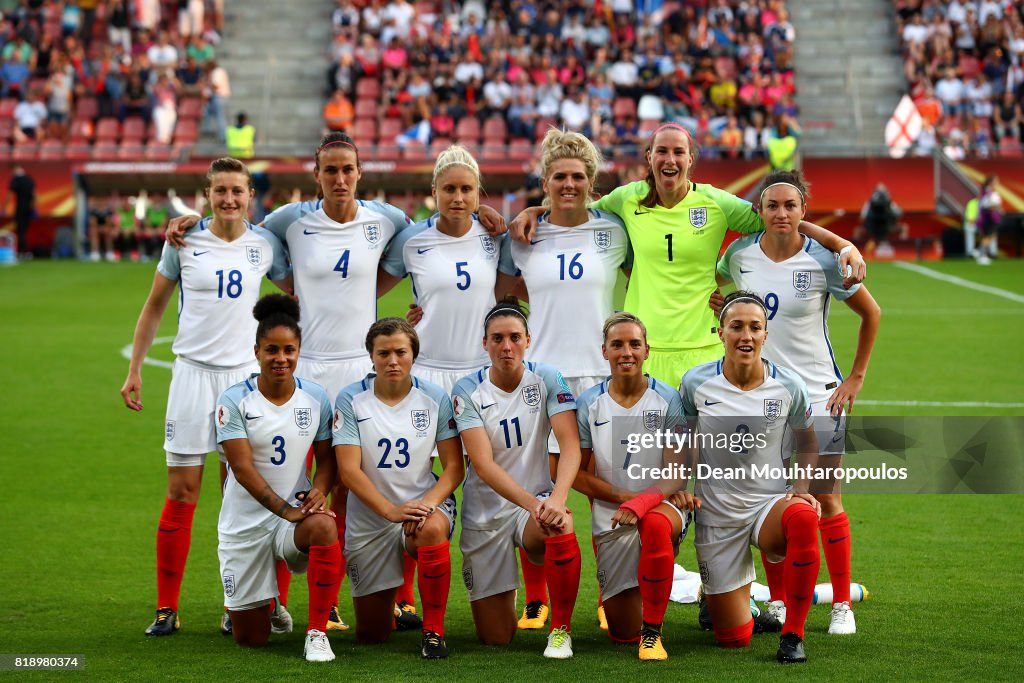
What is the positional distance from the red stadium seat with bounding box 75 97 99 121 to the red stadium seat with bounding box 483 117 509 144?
26.4 ft

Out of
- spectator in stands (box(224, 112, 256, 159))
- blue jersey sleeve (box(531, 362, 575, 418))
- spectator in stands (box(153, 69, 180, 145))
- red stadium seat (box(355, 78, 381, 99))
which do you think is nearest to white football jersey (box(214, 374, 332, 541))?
blue jersey sleeve (box(531, 362, 575, 418))

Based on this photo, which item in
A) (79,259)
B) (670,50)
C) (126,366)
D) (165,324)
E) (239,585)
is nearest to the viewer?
(239,585)

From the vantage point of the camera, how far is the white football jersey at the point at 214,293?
6.20 metres

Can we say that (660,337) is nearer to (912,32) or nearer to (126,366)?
(126,366)

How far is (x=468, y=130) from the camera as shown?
2589cm

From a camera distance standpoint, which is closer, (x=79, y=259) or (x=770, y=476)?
(x=770, y=476)

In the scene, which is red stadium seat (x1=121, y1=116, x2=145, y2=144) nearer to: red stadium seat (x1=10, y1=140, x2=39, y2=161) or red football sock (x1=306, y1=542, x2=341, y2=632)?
red stadium seat (x1=10, y1=140, x2=39, y2=161)

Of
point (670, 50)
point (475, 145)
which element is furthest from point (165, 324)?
point (670, 50)

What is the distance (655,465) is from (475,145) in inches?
798

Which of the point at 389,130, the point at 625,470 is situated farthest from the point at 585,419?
the point at 389,130

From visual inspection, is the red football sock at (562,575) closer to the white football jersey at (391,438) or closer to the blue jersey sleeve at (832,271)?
the white football jersey at (391,438)

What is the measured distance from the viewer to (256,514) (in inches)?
230

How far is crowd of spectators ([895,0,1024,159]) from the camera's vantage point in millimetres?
25016

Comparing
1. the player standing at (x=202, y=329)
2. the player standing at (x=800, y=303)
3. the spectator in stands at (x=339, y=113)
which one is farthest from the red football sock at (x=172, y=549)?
the spectator in stands at (x=339, y=113)
